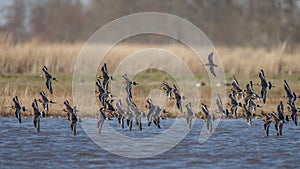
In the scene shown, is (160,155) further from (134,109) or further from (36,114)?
(36,114)

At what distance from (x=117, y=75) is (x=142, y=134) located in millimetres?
8308

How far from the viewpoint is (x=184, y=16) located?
4494 cm

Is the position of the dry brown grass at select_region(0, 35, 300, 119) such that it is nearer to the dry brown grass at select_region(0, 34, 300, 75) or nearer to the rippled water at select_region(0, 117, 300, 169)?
the dry brown grass at select_region(0, 34, 300, 75)

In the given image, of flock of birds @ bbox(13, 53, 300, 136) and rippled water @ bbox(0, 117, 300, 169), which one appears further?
flock of birds @ bbox(13, 53, 300, 136)

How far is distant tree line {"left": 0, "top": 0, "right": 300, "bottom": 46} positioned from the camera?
139ft

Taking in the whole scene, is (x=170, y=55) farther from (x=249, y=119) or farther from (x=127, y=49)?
(x=249, y=119)

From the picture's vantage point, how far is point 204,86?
19.2m

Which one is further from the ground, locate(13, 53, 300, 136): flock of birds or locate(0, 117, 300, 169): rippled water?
locate(13, 53, 300, 136): flock of birds

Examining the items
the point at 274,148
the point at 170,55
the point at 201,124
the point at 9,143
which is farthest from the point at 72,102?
the point at 170,55

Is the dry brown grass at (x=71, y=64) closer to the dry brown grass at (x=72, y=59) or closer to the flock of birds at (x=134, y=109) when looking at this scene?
the dry brown grass at (x=72, y=59)

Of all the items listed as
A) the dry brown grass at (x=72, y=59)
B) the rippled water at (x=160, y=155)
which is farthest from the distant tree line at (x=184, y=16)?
the rippled water at (x=160, y=155)

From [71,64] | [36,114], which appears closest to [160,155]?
[36,114]

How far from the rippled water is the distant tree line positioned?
80.0ft

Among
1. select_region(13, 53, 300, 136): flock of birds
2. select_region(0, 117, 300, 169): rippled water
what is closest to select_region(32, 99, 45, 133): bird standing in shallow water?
select_region(13, 53, 300, 136): flock of birds
